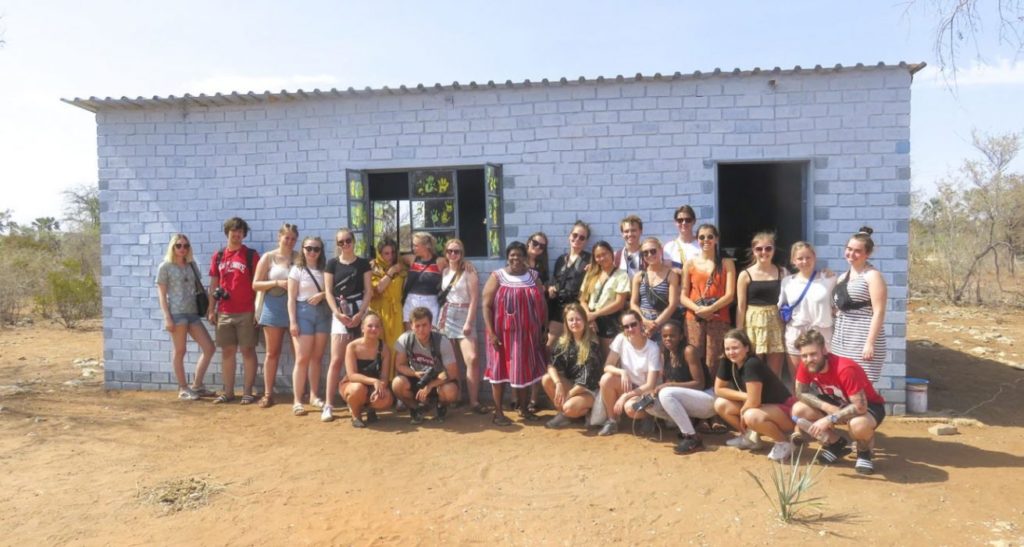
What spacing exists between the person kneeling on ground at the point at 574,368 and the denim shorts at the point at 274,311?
8.62 ft

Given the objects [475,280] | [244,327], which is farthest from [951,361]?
[244,327]

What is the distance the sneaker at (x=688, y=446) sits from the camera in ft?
17.1

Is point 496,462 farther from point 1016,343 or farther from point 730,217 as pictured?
point 1016,343

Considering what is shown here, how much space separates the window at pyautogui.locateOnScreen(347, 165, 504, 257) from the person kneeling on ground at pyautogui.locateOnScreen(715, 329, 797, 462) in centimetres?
266

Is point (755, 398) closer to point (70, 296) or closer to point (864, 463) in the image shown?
point (864, 463)

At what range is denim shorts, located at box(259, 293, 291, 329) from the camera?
22.2 feet

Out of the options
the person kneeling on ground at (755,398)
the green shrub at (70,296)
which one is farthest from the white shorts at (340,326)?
the green shrub at (70,296)

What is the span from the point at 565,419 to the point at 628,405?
28.1 inches

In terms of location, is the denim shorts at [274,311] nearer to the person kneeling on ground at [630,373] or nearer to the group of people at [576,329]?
the group of people at [576,329]

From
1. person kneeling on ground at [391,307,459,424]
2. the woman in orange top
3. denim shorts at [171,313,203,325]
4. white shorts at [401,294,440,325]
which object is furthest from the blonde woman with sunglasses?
the woman in orange top

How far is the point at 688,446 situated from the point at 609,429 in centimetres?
70

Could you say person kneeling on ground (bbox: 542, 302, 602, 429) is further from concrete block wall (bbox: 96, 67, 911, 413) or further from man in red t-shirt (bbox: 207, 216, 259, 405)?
man in red t-shirt (bbox: 207, 216, 259, 405)

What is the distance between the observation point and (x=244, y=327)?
275 inches

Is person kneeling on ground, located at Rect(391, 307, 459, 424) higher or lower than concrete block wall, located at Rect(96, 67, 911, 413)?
lower
